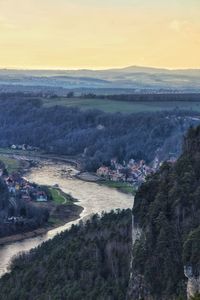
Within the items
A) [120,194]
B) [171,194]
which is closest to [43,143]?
[120,194]

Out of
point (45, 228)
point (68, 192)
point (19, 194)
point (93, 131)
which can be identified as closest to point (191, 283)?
point (45, 228)

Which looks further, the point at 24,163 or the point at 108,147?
the point at 108,147

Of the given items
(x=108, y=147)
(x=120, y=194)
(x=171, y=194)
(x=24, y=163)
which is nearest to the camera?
(x=171, y=194)

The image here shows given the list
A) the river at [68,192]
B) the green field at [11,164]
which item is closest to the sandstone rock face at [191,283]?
the river at [68,192]

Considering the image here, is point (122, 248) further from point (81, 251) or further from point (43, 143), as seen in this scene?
point (43, 143)

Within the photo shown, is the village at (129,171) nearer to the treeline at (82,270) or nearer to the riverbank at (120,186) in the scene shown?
the riverbank at (120,186)

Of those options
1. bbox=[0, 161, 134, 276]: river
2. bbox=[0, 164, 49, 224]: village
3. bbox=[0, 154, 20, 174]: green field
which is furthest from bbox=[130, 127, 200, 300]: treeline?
bbox=[0, 154, 20, 174]: green field

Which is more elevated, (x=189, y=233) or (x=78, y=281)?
(x=189, y=233)
